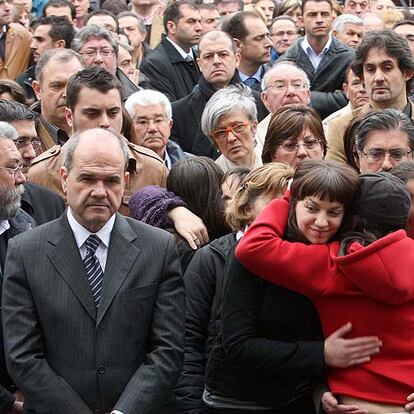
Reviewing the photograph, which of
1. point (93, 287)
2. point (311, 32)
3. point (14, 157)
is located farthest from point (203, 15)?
point (93, 287)

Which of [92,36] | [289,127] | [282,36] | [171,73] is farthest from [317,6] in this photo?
[289,127]

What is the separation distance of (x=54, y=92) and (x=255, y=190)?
2.90 m

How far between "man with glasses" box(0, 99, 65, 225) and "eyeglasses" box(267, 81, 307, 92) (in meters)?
1.82

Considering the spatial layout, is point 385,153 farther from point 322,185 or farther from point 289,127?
point 322,185

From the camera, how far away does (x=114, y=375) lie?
5004 millimetres

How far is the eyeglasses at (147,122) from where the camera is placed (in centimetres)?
812

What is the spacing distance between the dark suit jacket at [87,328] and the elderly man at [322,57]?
15.8ft

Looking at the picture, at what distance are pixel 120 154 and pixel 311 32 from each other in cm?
614

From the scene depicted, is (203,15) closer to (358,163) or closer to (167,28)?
(167,28)

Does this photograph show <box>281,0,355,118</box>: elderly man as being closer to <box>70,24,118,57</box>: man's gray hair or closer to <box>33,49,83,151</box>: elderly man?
<box>70,24,118,57</box>: man's gray hair

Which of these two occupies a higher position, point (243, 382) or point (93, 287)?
point (93, 287)

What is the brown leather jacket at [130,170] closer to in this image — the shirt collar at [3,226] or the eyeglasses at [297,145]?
the eyeglasses at [297,145]

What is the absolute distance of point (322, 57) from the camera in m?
10.8

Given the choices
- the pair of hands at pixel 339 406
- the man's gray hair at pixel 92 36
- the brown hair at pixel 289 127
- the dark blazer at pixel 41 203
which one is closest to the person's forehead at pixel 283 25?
the man's gray hair at pixel 92 36
